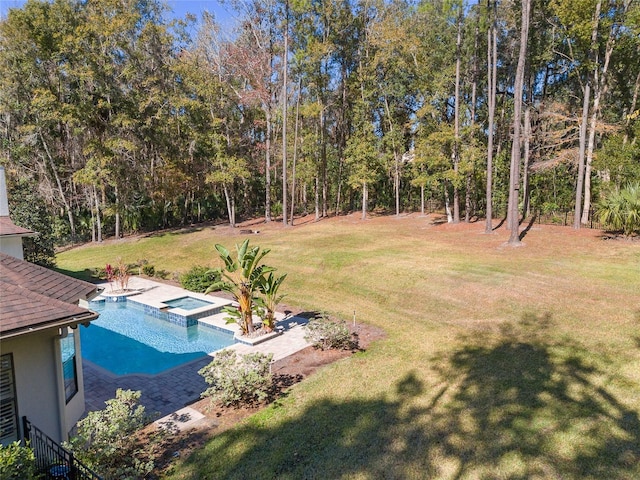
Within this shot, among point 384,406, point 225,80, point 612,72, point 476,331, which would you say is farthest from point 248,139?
point 384,406

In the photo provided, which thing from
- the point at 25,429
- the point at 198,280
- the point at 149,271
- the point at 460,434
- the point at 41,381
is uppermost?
the point at 41,381

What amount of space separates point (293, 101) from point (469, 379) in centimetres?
3005

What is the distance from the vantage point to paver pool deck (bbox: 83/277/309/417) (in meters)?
8.00

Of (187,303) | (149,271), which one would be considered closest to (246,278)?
(187,303)

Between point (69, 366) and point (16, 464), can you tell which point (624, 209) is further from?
point (16, 464)

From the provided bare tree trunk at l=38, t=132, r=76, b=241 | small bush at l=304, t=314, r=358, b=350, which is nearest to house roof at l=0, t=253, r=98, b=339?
small bush at l=304, t=314, r=358, b=350

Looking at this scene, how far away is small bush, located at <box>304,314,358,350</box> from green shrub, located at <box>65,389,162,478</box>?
4452 millimetres

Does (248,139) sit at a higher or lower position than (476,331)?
higher

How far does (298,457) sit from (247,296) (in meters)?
5.65

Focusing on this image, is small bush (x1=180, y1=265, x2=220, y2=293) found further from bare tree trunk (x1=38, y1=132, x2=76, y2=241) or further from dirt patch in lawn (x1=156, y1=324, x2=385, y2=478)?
bare tree trunk (x1=38, y1=132, x2=76, y2=241)

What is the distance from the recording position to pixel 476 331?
1040cm

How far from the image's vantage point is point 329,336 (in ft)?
32.5

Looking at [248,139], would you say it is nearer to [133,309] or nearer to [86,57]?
[86,57]

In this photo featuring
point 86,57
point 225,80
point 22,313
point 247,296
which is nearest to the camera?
point 22,313
